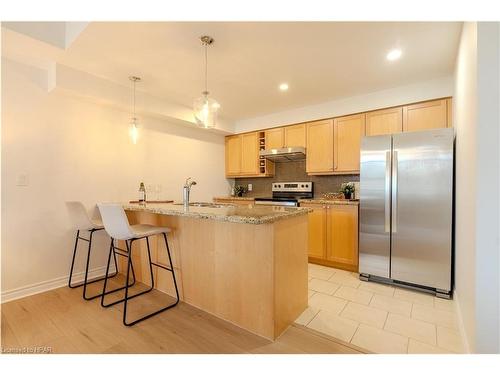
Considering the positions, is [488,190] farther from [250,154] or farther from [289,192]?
[250,154]

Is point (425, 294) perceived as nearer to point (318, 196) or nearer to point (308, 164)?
point (318, 196)

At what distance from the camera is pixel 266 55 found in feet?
7.45

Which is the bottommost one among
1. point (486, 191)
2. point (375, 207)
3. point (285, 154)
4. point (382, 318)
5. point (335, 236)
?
point (382, 318)

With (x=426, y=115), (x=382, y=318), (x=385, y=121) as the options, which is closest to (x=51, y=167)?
(x=382, y=318)

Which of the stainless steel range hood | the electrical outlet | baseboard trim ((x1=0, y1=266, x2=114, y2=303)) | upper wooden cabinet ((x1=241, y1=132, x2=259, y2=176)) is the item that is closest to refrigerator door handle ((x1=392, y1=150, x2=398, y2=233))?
the stainless steel range hood

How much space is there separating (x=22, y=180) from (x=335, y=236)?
359cm

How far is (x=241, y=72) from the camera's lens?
8.68 ft

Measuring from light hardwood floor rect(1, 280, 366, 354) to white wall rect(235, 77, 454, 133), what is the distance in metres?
2.89

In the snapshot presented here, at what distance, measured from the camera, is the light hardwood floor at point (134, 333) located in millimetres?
1608

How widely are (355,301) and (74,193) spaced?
3.22 metres

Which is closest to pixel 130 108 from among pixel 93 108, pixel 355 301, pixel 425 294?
pixel 93 108

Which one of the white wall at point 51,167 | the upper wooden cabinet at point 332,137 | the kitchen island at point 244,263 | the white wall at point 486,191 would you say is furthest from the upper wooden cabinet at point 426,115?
the white wall at point 51,167

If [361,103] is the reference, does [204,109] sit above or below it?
below

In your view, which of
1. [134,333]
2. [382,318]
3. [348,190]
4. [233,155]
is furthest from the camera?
[233,155]
